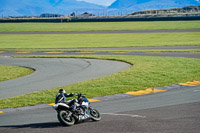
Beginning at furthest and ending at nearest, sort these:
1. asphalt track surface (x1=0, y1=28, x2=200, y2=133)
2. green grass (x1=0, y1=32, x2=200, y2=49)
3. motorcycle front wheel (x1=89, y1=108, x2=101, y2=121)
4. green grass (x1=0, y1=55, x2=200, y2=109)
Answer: green grass (x1=0, y1=32, x2=200, y2=49), green grass (x1=0, y1=55, x2=200, y2=109), motorcycle front wheel (x1=89, y1=108, x2=101, y2=121), asphalt track surface (x1=0, y1=28, x2=200, y2=133)

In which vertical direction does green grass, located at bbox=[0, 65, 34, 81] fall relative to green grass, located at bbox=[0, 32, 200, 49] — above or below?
above

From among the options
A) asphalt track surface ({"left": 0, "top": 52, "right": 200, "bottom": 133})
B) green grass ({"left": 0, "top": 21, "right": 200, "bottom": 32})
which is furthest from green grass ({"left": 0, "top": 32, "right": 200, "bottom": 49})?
A: asphalt track surface ({"left": 0, "top": 52, "right": 200, "bottom": 133})

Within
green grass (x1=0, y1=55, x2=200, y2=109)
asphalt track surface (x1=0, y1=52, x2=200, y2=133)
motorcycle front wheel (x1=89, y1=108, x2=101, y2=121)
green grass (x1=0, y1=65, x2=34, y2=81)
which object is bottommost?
green grass (x1=0, y1=65, x2=34, y2=81)

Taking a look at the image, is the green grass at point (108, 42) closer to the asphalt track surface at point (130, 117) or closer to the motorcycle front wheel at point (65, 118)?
the asphalt track surface at point (130, 117)

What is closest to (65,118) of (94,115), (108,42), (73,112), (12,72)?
(73,112)

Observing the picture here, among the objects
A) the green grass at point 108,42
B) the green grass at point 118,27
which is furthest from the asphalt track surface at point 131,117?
the green grass at point 118,27

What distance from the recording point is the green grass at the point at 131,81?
1912cm

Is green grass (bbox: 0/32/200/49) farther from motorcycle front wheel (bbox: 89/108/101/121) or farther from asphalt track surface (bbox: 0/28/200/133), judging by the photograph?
motorcycle front wheel (bbox: 89/108/101/121)

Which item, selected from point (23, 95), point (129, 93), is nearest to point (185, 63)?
point (129, 93)

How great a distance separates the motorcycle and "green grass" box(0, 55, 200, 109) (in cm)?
483

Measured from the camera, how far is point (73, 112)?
13523 mm

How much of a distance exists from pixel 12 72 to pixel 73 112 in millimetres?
17856

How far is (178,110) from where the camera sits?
1577 centimetres

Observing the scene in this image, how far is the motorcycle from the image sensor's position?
13234 millimetres
